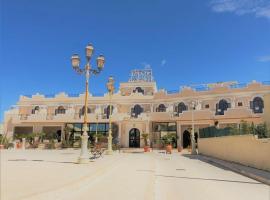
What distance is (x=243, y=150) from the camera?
17.5 metres

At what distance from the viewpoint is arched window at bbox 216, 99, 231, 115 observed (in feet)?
132

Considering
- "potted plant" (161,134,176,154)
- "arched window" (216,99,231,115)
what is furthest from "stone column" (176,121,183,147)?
"arched window" (216,99,231,115)

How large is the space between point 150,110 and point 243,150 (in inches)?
1112

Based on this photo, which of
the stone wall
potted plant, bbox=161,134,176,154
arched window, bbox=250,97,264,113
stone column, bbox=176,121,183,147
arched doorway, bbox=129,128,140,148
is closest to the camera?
the stone wall

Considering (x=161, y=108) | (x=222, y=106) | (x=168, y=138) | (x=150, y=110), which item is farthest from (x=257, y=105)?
(x=150, y=110)

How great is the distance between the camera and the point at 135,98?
152ft

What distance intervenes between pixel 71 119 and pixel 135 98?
10.2 m

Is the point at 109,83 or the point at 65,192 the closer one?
the point at 65,192

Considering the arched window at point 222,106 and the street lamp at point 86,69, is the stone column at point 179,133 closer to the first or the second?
the arched window at point 222,106

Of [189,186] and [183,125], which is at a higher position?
[183,125]

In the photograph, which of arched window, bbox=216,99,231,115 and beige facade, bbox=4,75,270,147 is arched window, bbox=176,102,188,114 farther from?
arched window, bbox=216,99,231,115

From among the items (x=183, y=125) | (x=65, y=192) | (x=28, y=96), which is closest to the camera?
(x=65, y=192)

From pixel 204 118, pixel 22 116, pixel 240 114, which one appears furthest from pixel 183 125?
pixel 22 116

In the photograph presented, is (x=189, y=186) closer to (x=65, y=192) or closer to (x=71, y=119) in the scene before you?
(x=65, y=192)
